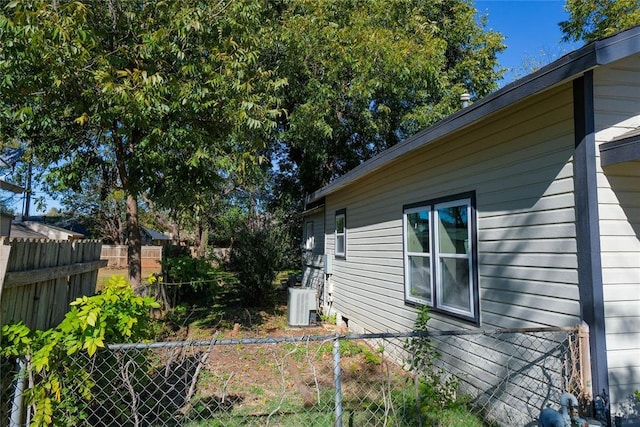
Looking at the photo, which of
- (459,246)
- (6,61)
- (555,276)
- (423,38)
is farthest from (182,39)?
(423,38)

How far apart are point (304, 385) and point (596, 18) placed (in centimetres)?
1784

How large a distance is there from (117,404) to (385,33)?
10649mm

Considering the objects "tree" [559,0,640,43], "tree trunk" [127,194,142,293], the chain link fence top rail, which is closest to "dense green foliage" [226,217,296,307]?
"tree trunk" [127,194,142,293]

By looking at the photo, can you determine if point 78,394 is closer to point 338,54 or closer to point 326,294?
point 326,294

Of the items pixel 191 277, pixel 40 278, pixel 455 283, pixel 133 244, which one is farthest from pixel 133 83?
pixel 191 277

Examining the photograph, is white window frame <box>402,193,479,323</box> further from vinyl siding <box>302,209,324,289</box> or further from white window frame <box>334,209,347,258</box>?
vinyl siding <box>302,209,324,289</box>

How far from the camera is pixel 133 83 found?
5.19 m

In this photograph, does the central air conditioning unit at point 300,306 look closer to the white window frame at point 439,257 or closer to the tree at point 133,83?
the white window frame at point 439,257

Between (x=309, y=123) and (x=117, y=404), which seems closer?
(x=117, y=404)

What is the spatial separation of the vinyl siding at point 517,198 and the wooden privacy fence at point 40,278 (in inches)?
155

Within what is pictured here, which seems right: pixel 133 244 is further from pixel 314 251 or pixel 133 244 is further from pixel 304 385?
pixel 314 251

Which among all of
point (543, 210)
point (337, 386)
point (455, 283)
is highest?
point (543, 210)

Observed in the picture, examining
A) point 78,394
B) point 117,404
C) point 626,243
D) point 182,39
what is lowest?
point 117,404

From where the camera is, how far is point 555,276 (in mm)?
3285
